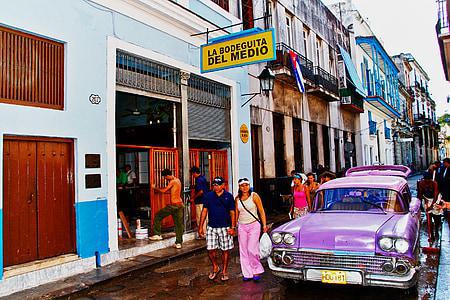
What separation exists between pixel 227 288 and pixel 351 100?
1760 centimetres

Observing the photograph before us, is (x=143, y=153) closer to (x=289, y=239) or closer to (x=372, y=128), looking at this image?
(x=289, y=239)

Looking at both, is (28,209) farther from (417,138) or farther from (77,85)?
(417,138)

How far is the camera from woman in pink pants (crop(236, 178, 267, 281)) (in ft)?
18.8

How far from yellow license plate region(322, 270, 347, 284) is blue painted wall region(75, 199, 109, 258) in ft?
13.1

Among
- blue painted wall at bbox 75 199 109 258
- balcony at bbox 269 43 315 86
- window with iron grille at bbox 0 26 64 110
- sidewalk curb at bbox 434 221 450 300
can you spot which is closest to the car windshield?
sidewalk curb at bbox 434 221 450 300

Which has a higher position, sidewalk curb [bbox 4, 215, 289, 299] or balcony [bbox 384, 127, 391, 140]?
balcony [bbox 384, 127, 391, 140]

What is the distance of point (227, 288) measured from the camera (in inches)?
216

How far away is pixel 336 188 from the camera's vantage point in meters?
6.25

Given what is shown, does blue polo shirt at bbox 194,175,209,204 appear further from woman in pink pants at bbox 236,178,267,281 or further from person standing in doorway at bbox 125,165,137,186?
woman in pink pants at bbox 236,178,267,281

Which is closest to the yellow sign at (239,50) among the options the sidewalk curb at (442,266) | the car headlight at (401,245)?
the car headlight at (401,245)

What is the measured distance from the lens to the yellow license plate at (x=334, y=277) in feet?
15.0

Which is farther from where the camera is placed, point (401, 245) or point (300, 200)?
point (300, 200)

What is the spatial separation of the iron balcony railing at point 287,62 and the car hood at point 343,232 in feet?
29.2

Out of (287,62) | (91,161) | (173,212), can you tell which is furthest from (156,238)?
(287,62)
